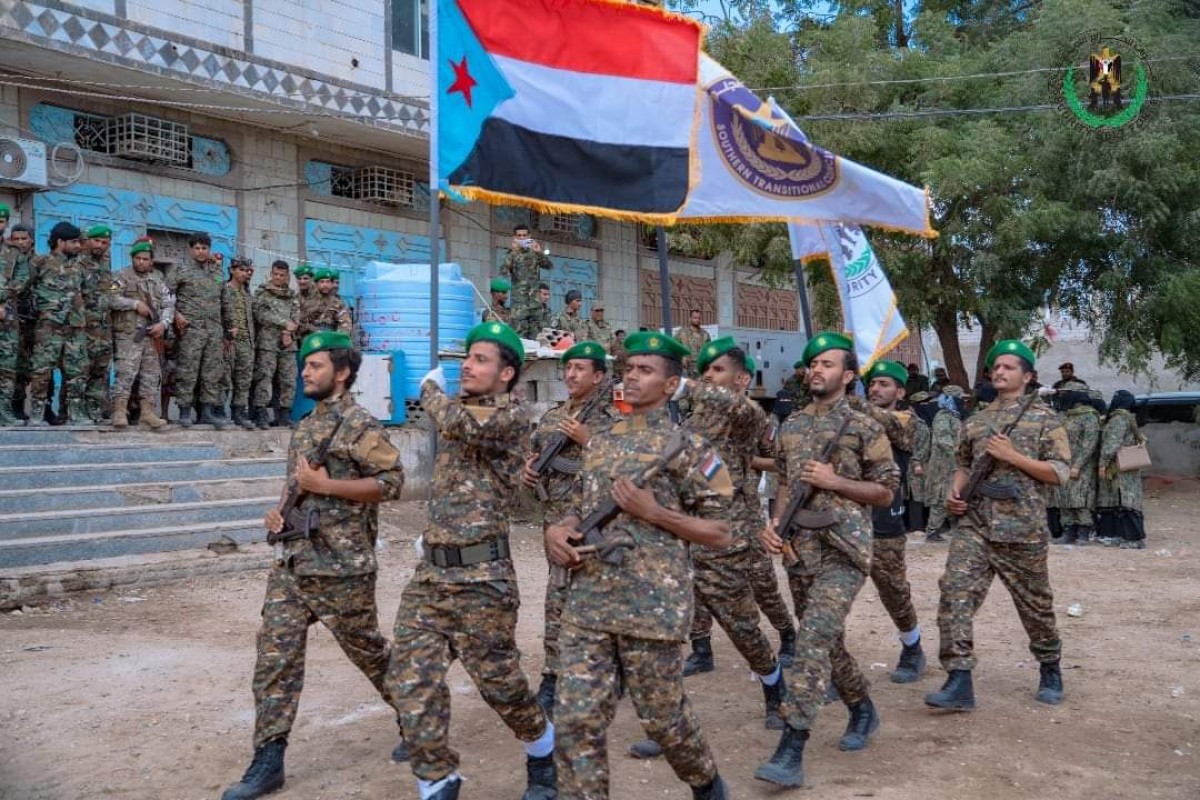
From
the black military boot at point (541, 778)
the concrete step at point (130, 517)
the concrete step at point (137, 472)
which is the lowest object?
the black military boot at point (541, 778)

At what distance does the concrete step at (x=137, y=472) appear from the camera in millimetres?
9844

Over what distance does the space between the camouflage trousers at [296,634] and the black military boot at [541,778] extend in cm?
65

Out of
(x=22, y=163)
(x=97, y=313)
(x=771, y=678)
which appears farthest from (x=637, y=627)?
(x=22, y=163)

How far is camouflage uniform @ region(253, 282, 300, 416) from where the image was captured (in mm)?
12586

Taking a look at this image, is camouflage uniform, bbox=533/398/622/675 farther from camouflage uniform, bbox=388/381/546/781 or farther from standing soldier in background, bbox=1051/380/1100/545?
Answer: standing soldier in background, bbox=1051/380/1100/545

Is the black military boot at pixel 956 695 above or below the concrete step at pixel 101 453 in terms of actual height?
below

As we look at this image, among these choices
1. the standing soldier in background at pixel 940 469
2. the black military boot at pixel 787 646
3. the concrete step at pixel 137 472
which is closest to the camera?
the black military boot at pixel 787 646

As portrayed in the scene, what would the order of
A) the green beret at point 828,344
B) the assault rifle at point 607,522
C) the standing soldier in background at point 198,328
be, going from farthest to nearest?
the standing soldier in background at point 198,328, the green beret at point 828,344, the assault rifle at point 607,522

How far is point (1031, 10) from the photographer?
1914cm

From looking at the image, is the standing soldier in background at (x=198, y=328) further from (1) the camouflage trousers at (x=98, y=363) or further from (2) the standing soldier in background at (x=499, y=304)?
(2) the standing soldier in background at (x=499, y=304)

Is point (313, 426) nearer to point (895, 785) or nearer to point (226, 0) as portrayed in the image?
point (895, 785)

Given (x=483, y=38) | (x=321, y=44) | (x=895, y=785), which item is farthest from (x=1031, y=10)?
(x=895, y=785)

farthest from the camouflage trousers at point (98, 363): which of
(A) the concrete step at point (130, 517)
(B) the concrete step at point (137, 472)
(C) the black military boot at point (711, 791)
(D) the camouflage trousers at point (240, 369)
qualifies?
(C) the black military boot at point (711, 791)

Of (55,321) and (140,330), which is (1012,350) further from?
(55,321)
